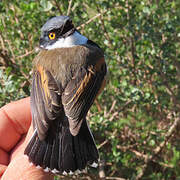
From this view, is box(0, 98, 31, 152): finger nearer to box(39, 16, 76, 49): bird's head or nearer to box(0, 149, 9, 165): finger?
box(0, 149, 9, 165): finger

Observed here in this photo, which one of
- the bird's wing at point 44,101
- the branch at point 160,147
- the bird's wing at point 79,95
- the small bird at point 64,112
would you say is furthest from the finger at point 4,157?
the branch at point 160,147

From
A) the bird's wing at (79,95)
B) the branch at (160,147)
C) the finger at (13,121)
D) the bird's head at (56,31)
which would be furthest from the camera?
the branch at (160,147)

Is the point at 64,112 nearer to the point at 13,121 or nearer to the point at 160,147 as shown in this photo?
the point at 13,121

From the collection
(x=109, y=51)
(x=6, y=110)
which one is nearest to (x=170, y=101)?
(x=109, y=51)

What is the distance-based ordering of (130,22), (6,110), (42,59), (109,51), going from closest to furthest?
(42,59), (6,110), (130,22), (109,51)

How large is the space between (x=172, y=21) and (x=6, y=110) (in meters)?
2.11

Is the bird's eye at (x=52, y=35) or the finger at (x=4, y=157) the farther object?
the finger at (x=4, y=157)

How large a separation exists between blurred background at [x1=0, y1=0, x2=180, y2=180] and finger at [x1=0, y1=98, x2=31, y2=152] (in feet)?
0.48

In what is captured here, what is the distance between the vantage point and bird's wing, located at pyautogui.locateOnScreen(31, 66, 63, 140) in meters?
2.03

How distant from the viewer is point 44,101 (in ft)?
6.88

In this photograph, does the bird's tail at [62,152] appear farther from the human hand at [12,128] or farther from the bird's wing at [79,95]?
the human hand at [12,128]

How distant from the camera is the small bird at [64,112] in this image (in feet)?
6.65

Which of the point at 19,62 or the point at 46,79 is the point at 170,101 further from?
the point at 46,79

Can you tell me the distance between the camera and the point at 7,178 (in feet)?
6.67
